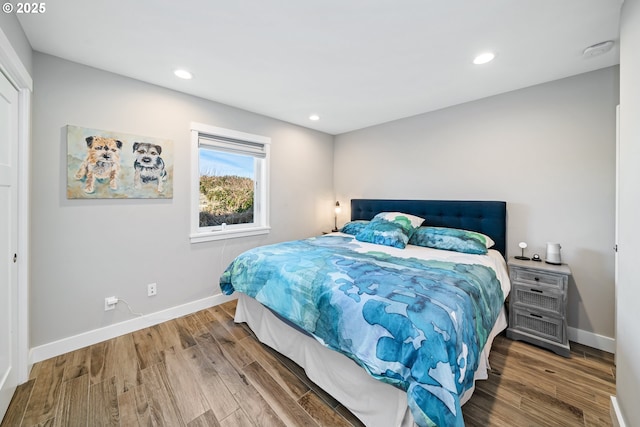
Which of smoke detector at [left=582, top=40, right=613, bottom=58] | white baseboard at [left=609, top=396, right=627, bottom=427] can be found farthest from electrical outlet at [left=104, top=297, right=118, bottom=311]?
smoke detector at [left=582, top=40, right=613, bottom=58]

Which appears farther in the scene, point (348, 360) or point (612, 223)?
point (612, 223)

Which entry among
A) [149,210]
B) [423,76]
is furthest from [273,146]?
[423,76]

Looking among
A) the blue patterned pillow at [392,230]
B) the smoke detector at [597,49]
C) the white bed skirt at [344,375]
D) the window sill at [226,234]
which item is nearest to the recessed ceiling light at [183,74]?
the window sill at [226,234]

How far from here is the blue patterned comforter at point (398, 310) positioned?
111 centimetres

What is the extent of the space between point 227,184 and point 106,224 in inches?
51.6

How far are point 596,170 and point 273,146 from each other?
3.35 metres

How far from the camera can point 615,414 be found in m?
1.41

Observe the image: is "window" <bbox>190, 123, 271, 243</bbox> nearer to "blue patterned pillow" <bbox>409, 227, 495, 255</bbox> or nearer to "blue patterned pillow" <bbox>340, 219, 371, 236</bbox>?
"blue patterned pillow" <bbox>340, 219, 371, 236</bbox>

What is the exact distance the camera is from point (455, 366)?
3.69 feet

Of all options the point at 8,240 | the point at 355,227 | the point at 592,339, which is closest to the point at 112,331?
the point at 8,240

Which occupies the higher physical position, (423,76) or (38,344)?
(423,76)

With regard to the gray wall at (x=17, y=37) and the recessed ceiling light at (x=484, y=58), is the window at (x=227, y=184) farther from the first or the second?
the recessed ceiling light at (x=484, y=58)

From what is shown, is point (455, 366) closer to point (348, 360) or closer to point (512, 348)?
point (348, 360)

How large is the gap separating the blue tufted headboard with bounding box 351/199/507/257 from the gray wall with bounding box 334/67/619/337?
4.2 inches
